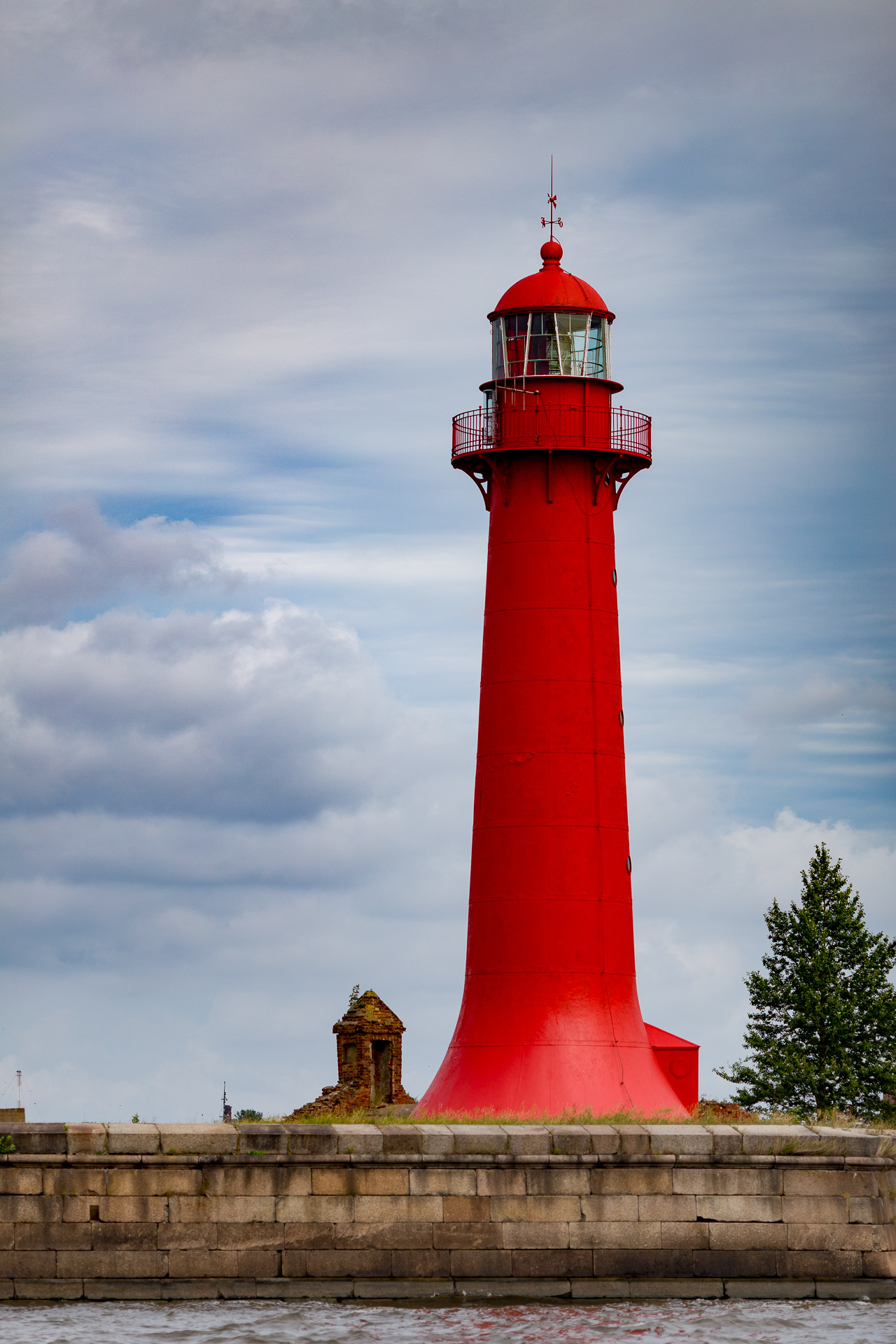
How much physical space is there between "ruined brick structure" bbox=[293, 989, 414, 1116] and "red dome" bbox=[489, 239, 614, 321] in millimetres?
9204

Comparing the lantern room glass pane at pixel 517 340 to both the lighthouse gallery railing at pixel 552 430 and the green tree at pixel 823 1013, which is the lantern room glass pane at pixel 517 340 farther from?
the green tree at pixel 823 1013

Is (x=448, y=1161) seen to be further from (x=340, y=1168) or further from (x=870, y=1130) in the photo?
(x=870, y=1130)

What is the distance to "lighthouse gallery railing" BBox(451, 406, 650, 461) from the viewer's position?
26.3 meters

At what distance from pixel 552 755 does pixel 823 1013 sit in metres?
8.01

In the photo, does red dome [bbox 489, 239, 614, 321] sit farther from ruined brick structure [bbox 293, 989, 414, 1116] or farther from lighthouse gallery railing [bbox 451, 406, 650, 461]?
ruined brick structure [bbox 293, 989, 414, 1116]

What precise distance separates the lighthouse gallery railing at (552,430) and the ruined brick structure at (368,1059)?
7380 millimetres

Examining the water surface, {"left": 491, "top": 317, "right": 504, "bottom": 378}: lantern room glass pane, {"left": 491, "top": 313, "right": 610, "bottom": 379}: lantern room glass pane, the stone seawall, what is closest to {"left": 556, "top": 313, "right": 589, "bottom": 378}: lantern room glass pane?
{"left": 491, "top": 313, "right": 610, "bottom": 379}: lantern room glass pane

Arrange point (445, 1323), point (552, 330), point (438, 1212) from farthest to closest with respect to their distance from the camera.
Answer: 1. point (552, 330)
2. point (438, 1212)
3. point (445, 1323)

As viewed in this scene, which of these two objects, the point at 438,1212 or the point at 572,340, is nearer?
the point at 438,1212

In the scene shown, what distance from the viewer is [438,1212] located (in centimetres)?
2030

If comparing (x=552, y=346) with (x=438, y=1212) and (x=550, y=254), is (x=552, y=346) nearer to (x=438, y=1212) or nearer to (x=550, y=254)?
(x=550, y=254)

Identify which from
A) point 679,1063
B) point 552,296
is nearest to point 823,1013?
point 679,1063

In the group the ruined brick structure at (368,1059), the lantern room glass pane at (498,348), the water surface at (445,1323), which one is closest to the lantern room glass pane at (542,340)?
the lantern room glass pane at (498,348)

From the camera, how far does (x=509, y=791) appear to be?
84.3 ft
